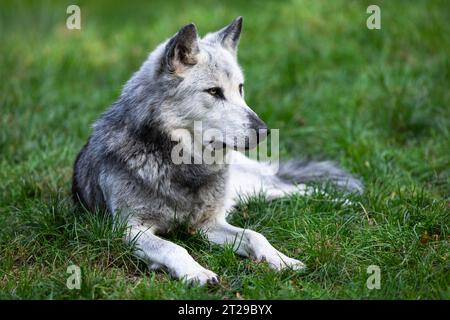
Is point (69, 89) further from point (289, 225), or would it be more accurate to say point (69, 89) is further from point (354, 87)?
point (289, 225)

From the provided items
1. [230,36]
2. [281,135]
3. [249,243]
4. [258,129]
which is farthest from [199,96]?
[281,135]

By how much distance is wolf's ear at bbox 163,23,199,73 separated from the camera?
448 centimetres

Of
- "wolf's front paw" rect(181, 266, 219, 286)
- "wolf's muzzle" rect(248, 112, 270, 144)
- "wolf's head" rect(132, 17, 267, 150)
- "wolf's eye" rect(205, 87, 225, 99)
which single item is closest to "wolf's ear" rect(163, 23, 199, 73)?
"wolf's head" rect(132, 17, 267, 150)

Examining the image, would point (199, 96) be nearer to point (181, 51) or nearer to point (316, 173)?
point (181, 51)

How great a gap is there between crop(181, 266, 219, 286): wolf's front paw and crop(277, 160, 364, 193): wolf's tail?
1.80 meters

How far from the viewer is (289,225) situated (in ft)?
16.3

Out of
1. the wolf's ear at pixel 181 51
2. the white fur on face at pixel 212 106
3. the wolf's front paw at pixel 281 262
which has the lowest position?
the wolf's front paw at pixel 281 262

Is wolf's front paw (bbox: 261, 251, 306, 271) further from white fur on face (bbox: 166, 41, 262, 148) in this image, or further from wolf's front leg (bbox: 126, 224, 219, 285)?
white fur on face (bbox: 166, 41, 262, 148)

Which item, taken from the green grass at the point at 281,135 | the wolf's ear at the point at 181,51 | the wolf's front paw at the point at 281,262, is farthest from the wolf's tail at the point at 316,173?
the wolf's ear at the point at 181,51

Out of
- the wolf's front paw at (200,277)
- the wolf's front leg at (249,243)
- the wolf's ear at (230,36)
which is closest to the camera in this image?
the wolf's front paw at (200,277)

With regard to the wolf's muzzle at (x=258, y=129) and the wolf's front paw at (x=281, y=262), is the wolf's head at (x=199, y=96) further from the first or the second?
the wolf's front paw at (x=281, y=262)

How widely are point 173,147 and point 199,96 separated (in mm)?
395

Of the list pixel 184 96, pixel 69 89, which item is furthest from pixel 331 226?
pixel 69 89

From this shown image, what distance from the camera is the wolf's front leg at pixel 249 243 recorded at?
4359 mm
